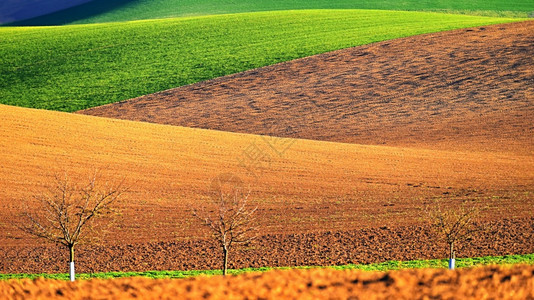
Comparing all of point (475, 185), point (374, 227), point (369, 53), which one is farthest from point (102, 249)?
point (369, 53)

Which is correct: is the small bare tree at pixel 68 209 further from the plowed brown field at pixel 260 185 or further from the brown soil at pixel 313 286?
the brown soil at pixel 313 286

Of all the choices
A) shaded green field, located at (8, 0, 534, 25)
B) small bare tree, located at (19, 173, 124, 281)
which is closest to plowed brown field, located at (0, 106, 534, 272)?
small bare tree, located at (19, 173, 124, 281)

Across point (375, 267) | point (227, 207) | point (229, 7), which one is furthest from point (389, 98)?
point (229, 7)

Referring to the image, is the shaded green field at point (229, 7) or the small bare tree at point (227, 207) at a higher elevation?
the shaded green field at point (229, 7)

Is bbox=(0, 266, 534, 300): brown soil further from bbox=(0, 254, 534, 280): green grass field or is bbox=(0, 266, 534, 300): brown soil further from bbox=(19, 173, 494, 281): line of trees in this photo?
bbox=(0, 254, 534, 280): green grass field

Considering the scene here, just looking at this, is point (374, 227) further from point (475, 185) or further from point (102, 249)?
point (102, 249)

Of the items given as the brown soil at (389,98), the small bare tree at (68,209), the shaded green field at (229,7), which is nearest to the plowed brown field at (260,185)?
the small bare tree at (68,209)
